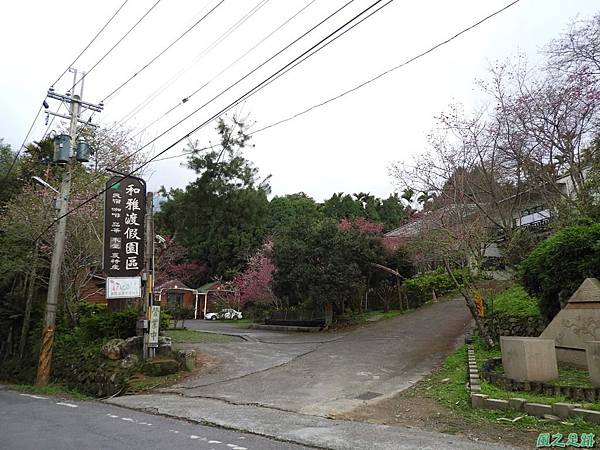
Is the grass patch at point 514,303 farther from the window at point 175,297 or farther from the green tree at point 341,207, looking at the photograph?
the window at point 175,297

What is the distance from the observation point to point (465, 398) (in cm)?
793

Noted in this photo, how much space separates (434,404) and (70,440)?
19.3 feet

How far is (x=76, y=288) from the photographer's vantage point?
18.2m

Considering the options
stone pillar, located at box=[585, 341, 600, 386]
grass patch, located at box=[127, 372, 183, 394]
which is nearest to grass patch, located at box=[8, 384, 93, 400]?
grass patch, located at box=[127, 372, 183, 394]

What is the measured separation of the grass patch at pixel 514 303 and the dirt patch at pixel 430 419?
20.9ft

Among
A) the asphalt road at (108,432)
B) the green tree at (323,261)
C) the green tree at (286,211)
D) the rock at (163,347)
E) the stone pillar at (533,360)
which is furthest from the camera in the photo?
the green tree at (286,211)

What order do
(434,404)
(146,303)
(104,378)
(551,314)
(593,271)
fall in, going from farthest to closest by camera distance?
(146,303)
(104,378)
(551,314)
(593,271)
(434,404)

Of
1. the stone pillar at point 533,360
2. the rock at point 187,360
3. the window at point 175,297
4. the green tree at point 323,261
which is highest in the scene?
the green tree at point 323,261

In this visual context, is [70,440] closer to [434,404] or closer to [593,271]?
[434,404]

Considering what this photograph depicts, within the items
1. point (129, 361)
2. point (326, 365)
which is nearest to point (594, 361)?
point (326, 365)

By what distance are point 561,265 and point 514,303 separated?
16.0 feet

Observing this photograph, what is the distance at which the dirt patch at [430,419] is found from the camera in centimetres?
600

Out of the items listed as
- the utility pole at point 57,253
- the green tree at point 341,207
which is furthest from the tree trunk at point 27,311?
the green tree at point 341,207

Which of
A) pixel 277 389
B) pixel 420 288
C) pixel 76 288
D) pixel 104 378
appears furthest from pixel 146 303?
pixel 420 288
